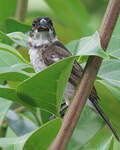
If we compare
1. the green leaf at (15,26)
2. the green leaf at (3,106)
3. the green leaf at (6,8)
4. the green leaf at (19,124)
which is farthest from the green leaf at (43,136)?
the green leaf at (6,8)

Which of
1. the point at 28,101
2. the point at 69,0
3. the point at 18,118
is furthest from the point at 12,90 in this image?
the point at 69,0

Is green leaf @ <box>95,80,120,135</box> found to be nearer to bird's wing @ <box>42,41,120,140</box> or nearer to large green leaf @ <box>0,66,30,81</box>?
bird's wing @ <box>42,41,120,140</box>

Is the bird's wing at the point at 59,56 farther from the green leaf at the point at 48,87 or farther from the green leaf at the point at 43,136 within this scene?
the green leaf at the point at 43,136

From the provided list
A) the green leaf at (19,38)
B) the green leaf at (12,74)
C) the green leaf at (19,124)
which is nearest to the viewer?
the green leaf at (12,74)

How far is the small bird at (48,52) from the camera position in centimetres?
229

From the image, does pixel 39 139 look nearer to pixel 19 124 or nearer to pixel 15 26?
pixel 19 124

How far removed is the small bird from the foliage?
0.18 meters

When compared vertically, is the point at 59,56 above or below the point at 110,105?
above

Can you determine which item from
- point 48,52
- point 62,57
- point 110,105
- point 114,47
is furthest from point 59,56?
point 114,47

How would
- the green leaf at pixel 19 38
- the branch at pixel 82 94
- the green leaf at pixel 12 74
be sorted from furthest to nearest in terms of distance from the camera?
the green leaf at pixel 19 38 → the green leaf at pixel 12 74 → the branch at pixel 82 94

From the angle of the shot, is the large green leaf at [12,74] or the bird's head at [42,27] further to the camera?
the bird's head at [42,27]

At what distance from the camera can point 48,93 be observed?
4.61ft

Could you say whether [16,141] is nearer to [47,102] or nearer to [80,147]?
[47,102]

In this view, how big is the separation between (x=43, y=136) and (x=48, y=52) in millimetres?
1353
